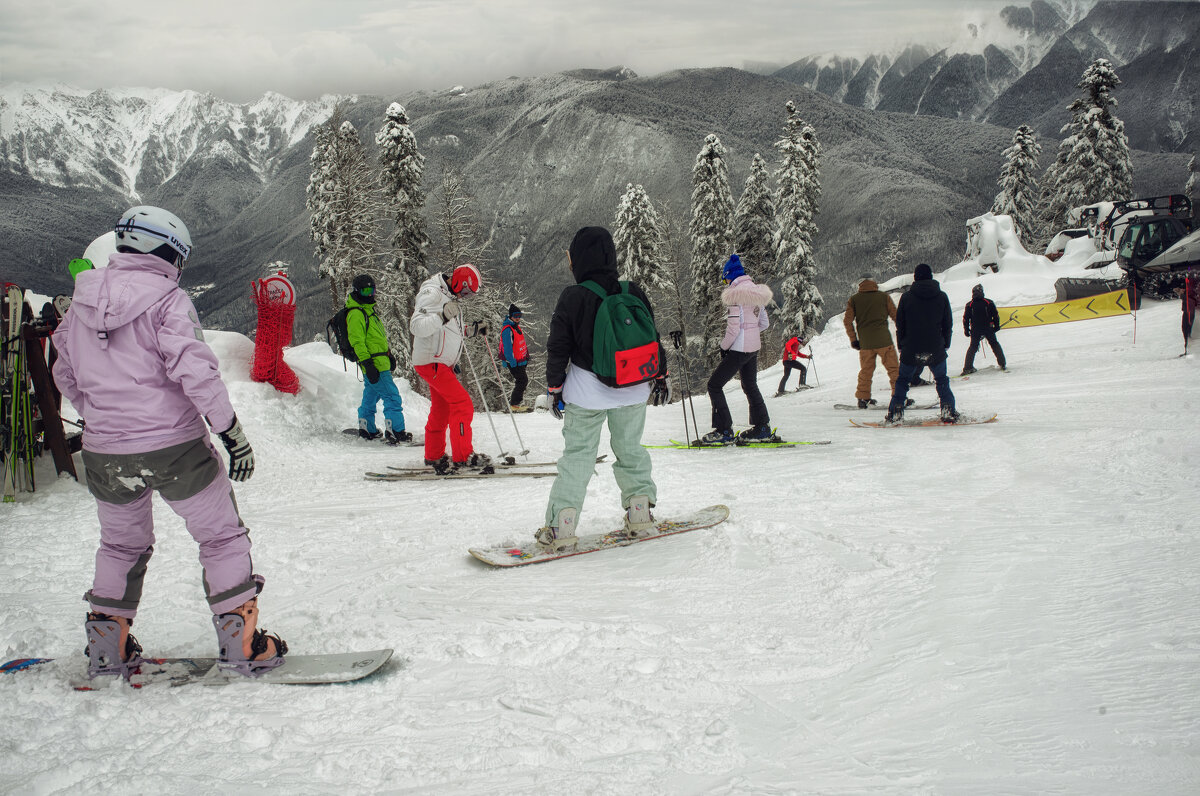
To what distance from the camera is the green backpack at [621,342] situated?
4.17 m

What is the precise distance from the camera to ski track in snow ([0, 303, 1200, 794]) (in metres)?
2.24

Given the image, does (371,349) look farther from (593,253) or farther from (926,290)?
(926,290)

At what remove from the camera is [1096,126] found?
37406mm

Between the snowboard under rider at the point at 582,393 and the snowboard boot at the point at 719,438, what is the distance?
4.44 metres

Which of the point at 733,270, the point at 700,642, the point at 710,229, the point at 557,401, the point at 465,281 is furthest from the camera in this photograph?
the point at 710,229

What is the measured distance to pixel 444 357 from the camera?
740cm

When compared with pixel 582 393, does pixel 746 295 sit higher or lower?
higher

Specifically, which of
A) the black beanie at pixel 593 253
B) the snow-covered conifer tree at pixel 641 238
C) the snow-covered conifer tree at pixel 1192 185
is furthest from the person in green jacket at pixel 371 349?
the snow-covered conifer tree at pixel 1192 185

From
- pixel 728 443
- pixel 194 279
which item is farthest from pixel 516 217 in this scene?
pixel 728 443

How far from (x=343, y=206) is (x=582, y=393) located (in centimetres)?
2673

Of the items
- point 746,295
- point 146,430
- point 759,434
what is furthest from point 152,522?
point 759,434

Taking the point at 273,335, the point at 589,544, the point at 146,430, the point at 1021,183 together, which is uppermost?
the point at 1021,183

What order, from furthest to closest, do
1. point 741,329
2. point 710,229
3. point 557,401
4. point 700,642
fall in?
point 710,229 < point 741,329 < point 557,401 < point 700,642

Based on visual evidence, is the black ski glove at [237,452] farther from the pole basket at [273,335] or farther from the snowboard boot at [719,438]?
the pole basket at [273,335]
